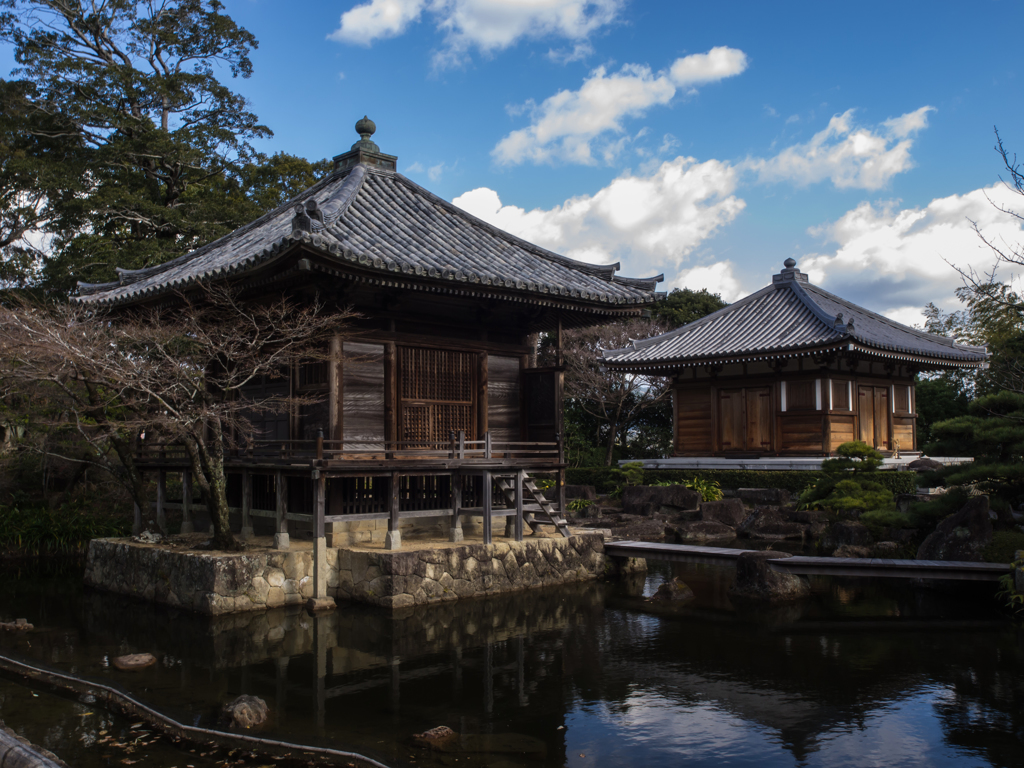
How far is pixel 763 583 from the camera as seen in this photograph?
1297cm

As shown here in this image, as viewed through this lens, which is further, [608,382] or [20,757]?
[608,382]

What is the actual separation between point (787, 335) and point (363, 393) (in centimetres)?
1603

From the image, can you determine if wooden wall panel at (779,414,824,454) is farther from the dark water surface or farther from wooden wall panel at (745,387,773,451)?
the dark water surface

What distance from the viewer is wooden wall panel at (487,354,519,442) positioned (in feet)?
49.7

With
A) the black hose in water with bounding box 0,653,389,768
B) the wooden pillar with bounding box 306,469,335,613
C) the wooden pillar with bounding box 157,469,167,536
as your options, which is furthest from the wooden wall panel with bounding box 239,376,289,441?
the black hose in water with bounding box 0,653,389,768

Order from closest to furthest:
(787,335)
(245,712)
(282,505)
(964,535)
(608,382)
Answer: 1. (245,712)
2. (282,505)
3. (964,535)
4. (787,335)
5. (608,382)

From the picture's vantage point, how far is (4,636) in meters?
10.9

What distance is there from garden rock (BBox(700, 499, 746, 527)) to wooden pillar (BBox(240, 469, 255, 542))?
1241 centimetres

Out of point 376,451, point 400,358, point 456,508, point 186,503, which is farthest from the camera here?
point 186,503

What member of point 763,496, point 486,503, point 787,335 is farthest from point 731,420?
point 486,503

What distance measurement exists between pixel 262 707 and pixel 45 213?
78.7ft

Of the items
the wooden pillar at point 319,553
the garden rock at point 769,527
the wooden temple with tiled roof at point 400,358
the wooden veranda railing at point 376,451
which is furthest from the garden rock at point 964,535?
the wooden pillar at point 319,553

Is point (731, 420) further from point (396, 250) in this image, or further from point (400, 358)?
point (396, 250)

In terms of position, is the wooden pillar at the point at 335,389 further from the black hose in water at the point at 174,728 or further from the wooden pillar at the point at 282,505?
the black hose in water at the point at 174,728
